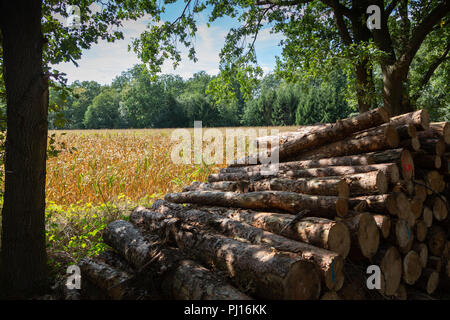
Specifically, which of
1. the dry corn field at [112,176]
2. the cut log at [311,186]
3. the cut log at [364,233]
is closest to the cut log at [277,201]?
the cut log at [364,233]

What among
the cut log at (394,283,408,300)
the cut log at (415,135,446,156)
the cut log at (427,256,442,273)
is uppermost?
the cut log at (415,135,446,156)

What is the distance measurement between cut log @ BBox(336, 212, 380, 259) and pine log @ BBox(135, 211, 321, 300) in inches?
30.2

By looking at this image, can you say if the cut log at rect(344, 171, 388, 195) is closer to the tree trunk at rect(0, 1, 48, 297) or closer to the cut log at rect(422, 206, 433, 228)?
the cut log at rect(422, 206, 433, 228)

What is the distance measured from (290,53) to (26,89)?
28.5ft

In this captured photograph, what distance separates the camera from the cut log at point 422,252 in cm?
350

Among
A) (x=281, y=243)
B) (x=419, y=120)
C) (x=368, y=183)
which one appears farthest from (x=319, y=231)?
(x=419, y=120)

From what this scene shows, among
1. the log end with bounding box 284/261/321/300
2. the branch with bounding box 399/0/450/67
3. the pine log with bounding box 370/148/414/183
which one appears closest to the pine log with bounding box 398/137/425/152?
the pine log with bounding box 370/148/414/183

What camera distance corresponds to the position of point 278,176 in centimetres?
454

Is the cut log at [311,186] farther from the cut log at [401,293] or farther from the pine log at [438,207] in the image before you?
the pine log at [438,207]

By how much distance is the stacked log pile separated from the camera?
2303mm

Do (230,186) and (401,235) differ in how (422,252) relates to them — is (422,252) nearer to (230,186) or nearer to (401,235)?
(401,235)

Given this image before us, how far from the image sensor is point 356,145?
4.27 m

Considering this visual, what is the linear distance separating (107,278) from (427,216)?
412cm

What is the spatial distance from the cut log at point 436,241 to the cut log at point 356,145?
131 cm
